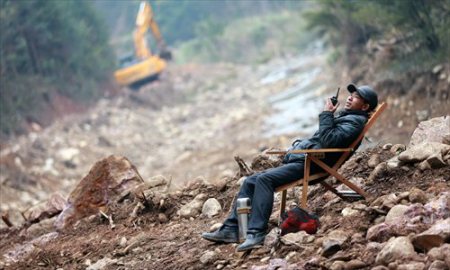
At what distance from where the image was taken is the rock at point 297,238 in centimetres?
529

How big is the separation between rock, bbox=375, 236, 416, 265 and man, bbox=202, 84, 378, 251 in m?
1.21

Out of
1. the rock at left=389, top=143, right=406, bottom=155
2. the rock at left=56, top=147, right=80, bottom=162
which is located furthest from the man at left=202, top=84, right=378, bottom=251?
the rock at left=56, top=147, right=80, bottom=162

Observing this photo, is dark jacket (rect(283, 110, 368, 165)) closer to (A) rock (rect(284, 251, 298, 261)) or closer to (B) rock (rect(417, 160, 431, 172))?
(B) rock (rect(417, 160, 431, 172))

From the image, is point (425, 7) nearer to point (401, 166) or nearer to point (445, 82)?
point (445, 82)

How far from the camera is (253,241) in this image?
17.8ft

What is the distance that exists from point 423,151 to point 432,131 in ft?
2.68

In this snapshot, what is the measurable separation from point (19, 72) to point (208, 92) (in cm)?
1270

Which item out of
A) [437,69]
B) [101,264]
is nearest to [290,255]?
[101,264]

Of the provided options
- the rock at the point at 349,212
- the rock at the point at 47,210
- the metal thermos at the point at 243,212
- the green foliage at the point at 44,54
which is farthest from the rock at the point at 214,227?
the green foliage at the point at 44,54

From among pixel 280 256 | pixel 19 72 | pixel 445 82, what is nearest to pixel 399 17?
pixel 445 82

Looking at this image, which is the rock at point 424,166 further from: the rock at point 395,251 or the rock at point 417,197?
the rock at point 395,251

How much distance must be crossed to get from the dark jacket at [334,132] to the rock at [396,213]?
79cm

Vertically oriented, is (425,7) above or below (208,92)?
above

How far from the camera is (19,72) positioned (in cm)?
2658
